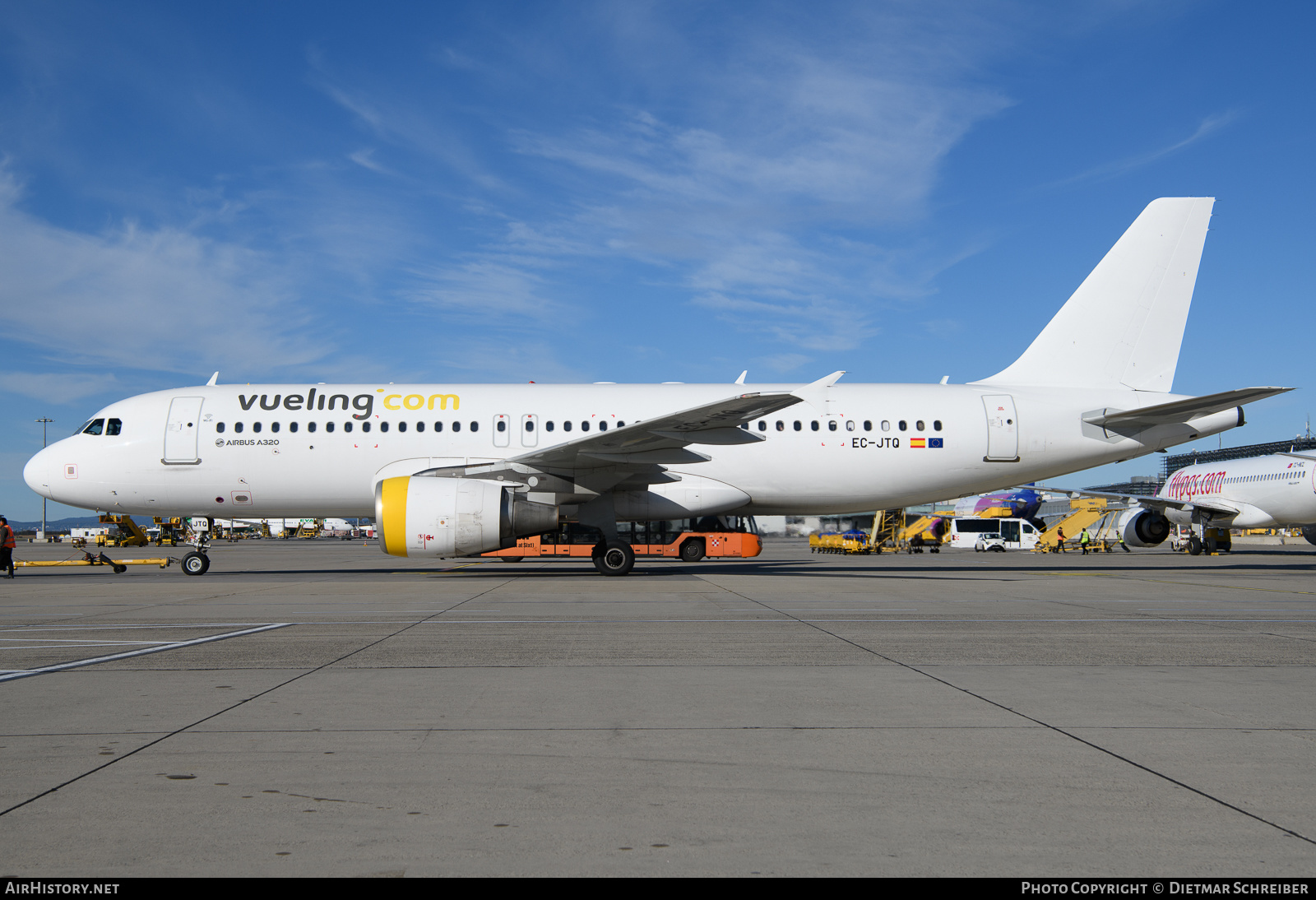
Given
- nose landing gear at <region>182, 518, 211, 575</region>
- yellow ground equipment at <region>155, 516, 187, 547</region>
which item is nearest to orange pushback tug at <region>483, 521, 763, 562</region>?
nose landing gear at <region>182, 518, 211, 575</region>

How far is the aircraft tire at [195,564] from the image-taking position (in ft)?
60.5

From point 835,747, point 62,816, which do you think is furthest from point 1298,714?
point 62,816

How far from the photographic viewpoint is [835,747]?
402 centimetres

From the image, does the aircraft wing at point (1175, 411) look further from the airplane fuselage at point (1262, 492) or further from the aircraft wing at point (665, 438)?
the airplane fuselage at point (1262, 492)

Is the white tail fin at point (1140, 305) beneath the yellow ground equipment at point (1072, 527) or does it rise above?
above

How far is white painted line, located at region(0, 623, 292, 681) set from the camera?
5.98 metres

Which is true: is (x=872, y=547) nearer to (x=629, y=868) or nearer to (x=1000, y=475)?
(x=1000, y=475)

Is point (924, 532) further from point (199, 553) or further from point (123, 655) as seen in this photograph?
point (123, 655)

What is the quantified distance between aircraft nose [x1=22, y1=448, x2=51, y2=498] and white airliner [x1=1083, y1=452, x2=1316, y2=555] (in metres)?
29.6

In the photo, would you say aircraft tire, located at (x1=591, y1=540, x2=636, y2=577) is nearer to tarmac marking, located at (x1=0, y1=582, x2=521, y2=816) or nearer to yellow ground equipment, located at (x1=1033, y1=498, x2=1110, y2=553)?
tarmac marking, located at (x1=0, y1=582, x2=521, y2=816)

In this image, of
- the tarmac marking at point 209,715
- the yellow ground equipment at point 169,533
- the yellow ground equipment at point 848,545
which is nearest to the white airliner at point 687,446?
the tarmac marking at point 209,715

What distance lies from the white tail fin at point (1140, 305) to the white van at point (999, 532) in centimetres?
2888

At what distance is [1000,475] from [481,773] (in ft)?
55.1
